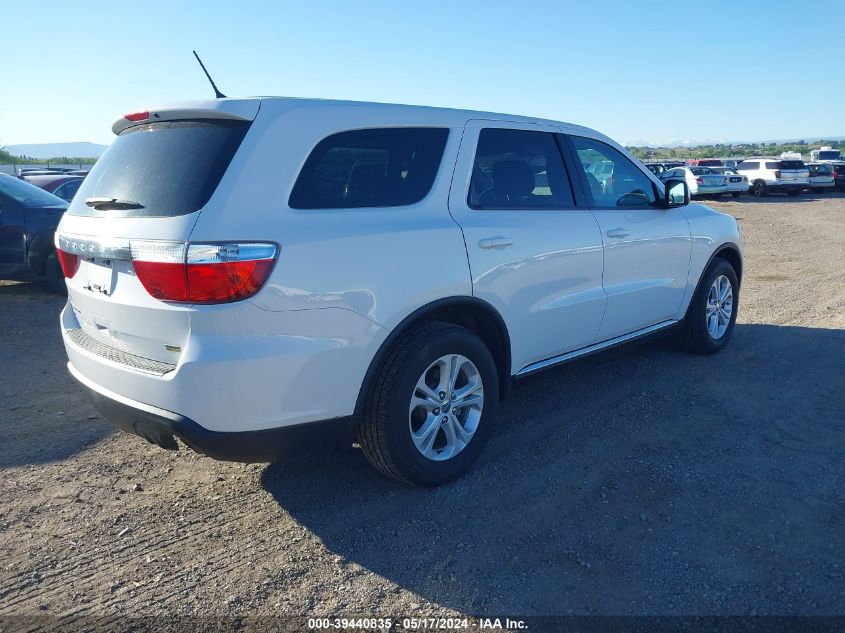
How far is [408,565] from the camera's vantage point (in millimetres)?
2998

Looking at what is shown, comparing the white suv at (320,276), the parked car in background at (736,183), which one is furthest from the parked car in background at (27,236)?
the parked car in background at (736,183)

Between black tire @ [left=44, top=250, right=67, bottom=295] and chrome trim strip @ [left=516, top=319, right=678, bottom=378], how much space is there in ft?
21.1

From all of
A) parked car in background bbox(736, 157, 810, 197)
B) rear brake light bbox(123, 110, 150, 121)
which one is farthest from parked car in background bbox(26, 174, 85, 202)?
parked car in background bbox(736, 157, 810, 197)

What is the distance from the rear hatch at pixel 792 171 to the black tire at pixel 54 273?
2881 cm

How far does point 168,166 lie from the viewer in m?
3.08

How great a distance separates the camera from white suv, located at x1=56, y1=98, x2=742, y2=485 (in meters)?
2.84

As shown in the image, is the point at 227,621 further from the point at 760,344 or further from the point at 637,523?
the point at 760,344

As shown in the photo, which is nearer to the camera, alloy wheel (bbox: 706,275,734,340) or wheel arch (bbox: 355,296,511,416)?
wheel arch (bbox: 355,296,511,416)

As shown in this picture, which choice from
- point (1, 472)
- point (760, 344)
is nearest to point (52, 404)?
point (1, 472)

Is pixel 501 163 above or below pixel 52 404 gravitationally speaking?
above

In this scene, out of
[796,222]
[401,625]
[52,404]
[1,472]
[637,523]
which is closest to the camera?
[401,625]

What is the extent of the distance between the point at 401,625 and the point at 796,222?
62.2 feet

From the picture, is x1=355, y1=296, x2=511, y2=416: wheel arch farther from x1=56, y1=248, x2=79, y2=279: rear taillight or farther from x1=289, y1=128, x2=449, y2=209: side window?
x1=56, y1=248, x2=79, y2=279: rear taillight

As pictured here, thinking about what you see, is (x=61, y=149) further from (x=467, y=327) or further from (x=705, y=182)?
(x=467, y=327)
